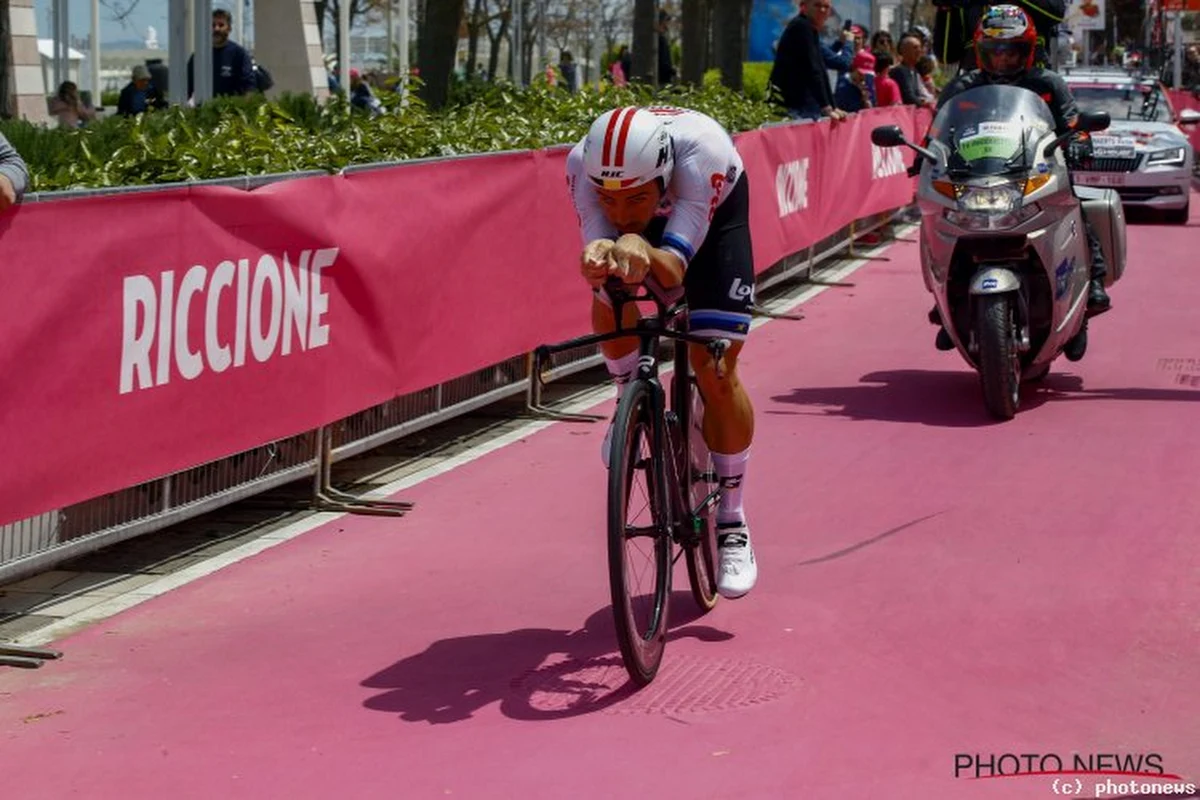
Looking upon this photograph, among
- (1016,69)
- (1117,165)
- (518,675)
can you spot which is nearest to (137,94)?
(1117,165)

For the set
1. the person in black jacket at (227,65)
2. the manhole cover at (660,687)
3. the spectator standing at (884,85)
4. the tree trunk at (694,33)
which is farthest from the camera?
the tree trunk at (694,33)

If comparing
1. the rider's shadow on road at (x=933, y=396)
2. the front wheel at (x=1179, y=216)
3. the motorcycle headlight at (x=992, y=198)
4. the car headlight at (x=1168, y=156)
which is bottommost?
the front wheel at (x=1179, y=216)

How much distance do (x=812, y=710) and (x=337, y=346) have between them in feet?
12.0

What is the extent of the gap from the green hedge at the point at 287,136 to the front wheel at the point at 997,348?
2.90m

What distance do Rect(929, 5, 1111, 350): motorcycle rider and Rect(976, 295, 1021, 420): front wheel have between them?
106cm

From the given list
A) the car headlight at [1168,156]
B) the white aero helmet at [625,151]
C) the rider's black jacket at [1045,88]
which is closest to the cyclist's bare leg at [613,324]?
the white aero helmet at [625,151]

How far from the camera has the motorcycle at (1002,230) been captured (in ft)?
Answer: 36.7

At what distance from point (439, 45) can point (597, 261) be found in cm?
1366

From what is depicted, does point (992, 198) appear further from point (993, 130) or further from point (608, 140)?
point (608, 140)

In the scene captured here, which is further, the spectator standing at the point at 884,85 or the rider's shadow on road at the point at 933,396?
the spectator standing at the point at 884,85

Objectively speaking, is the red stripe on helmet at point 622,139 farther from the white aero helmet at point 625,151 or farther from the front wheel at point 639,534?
the front wheel at point 639,534

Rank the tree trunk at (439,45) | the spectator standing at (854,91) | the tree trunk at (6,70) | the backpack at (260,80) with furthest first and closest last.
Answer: the spectator standing at (854,91)
the backpack at (260,80)
the tree trunk at (6,70)
the tree trunk at (439,45)

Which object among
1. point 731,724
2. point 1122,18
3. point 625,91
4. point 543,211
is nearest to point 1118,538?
point 731,724

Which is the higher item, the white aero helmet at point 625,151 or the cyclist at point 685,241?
the white aero helmet at point 625,151
